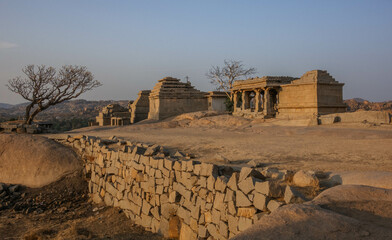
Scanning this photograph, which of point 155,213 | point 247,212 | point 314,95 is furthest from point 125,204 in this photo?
point 314,95

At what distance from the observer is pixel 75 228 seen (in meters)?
6.71

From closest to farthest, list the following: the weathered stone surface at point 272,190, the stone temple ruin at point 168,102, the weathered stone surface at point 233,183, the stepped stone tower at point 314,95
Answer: the weathered stone surface at point 272,190 → the weathered stone surface at point 233,183 → the stepped stone tower at point 314,95 → the stone temple ruin at point 168,102

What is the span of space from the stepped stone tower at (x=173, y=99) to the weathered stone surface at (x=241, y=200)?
19.6 meters

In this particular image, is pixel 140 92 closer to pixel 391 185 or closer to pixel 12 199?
pixel 12 199

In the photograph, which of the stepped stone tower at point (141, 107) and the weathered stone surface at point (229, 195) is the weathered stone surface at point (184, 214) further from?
the stepped stone tower at point (141, 107)

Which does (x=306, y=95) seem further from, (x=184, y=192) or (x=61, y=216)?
(x=61, y=216)

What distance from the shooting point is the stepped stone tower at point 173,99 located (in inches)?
937

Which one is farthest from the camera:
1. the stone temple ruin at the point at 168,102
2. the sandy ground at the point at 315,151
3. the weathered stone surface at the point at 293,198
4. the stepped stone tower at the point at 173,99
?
the stone temple ruin at the point at 168,102

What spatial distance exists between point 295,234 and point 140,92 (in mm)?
26459

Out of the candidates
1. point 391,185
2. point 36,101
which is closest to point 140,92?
point 36,101

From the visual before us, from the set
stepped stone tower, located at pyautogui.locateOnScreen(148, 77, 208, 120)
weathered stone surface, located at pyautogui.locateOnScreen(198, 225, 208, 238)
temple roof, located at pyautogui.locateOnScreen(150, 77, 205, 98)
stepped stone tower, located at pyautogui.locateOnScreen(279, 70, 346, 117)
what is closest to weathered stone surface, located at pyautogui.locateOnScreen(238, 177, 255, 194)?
weathered stone surface, located at pyautogui.locateOnScreen(198, 225, 208, 238)

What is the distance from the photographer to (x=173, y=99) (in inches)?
955

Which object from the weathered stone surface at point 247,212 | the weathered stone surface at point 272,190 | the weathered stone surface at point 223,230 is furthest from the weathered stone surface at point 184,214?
the weathered stone surface at point 272,190

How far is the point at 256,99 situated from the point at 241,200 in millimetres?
18988
